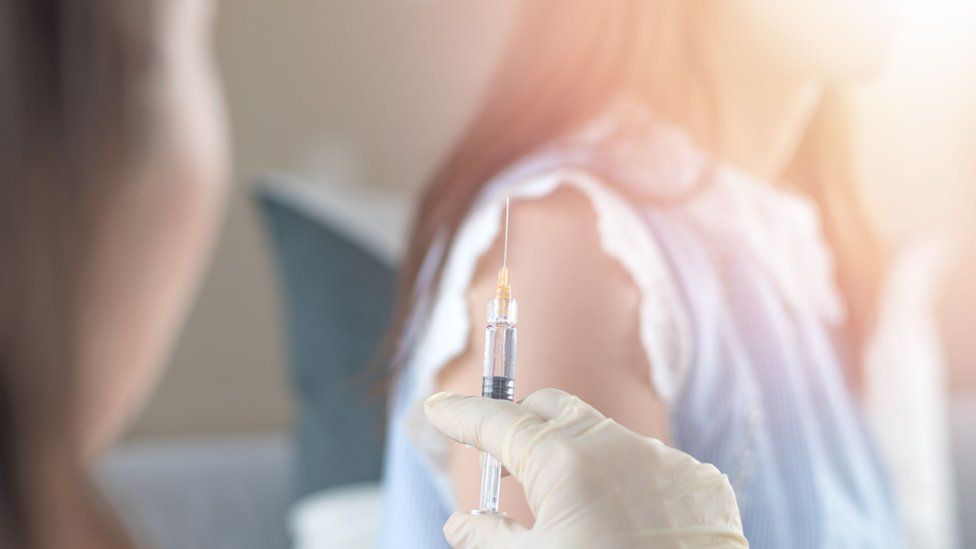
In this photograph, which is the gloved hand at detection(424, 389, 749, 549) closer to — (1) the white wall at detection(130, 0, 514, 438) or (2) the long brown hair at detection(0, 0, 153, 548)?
(1) the white wall at detection(130, 0, 514, 438)

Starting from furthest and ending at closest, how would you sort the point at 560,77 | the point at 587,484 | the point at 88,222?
the point at 88,222 → the point at 560,77 → the point at 587,484

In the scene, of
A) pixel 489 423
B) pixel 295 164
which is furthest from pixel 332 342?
pixel 489 423

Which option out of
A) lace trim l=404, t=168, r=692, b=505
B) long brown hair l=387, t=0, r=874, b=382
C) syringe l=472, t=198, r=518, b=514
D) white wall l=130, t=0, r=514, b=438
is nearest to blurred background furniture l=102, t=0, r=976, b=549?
white wall l=130, t=0, r=514, b=438

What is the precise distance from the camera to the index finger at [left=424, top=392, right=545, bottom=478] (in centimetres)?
45

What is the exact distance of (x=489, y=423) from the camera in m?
0.46

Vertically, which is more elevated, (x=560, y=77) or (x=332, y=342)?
(x=560, y=77)

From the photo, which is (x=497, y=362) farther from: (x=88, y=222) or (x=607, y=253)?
(x=88, y=222)

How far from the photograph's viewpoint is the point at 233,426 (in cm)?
124

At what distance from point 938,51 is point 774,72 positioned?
1.62 feet

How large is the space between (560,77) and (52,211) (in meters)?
0.74

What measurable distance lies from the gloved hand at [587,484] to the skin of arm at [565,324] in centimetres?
11

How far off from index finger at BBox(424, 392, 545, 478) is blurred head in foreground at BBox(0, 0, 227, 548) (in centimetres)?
81

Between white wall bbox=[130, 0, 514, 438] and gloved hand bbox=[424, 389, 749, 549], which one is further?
white wall bbox=[130, 0, 514, 438]

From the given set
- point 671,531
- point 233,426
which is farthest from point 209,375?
point 671,531
